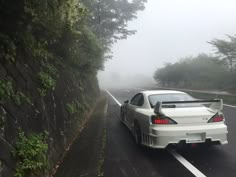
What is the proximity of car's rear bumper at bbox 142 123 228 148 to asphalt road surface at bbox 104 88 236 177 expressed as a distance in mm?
352

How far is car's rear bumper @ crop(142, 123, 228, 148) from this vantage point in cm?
673

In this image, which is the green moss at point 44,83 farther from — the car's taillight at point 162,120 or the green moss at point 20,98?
the car's taillight at point 162,120

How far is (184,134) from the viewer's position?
6746 mm

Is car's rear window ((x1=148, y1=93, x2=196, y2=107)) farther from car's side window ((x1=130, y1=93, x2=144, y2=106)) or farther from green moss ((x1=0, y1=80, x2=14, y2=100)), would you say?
green moss ((x1=0, y1=80, x2=14, y2=100))

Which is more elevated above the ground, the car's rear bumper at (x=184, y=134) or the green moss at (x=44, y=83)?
the green moss at (x=44, y=83)

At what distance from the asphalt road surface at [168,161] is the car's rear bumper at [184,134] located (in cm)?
35

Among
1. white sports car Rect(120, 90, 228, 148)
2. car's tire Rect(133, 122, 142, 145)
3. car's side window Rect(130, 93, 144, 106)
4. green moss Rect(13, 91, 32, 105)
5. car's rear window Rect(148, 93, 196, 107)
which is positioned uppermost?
green moss Rect(13, 91, 32, 105)

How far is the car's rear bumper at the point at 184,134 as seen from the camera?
6.73m

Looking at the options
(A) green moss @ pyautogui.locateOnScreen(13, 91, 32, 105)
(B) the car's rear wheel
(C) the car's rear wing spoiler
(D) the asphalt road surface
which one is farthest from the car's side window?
(A) green moss @ pyautogui.locateOnScreen(13, 91, 32, 105)

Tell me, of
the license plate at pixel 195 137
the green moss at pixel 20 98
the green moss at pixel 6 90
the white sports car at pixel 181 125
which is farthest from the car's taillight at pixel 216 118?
the green moss at pixel 6 90

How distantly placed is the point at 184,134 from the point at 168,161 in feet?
2.25

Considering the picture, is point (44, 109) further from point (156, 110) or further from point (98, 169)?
point (156, 110)

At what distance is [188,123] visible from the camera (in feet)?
22.6

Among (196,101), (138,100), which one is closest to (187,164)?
(196,101)
